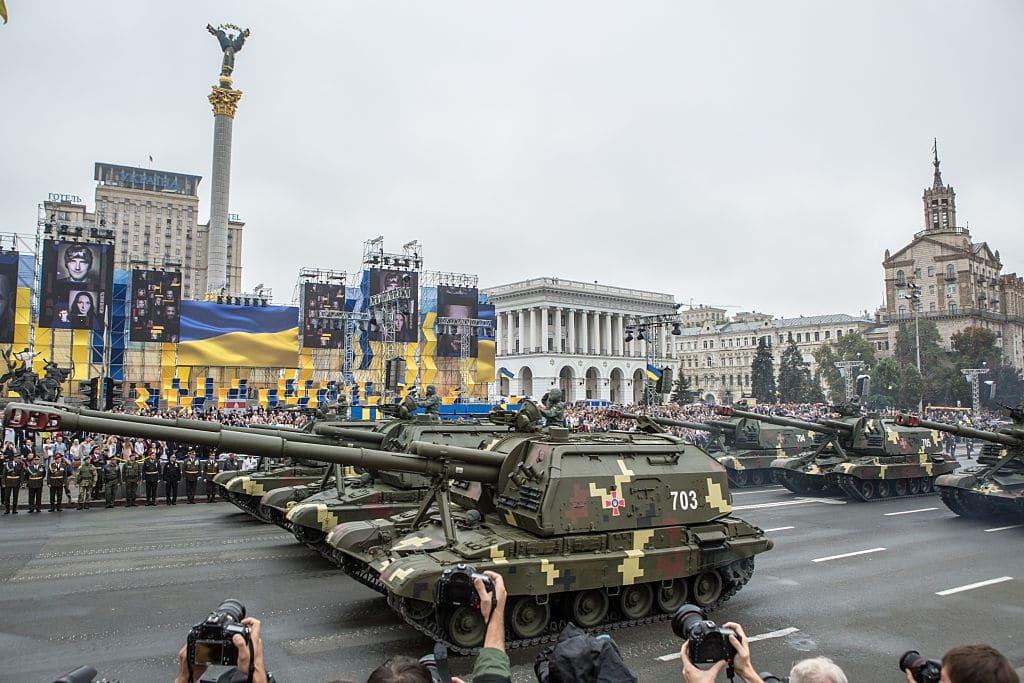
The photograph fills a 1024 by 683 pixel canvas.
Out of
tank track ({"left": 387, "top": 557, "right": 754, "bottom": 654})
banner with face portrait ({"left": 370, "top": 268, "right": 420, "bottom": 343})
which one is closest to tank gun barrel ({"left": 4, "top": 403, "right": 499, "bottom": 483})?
tank track ({"left": 387, "top": 557, "right": 754, "bottom": 654})

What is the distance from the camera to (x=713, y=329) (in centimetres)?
10738

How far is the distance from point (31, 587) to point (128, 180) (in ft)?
387

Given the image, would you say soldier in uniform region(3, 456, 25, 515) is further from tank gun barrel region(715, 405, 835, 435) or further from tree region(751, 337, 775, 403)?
tree region(751, 337, 775, 403)

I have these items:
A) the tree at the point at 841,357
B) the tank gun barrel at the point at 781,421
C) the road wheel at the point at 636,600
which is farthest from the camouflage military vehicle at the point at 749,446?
the tree at the point at 841,357

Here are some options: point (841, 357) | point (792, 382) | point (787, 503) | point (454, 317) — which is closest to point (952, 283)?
point (841, 357)

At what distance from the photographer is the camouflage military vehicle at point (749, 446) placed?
23.0m

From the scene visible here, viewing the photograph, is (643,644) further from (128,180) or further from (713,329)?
(128,180)

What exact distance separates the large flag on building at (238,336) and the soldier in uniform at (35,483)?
1970 cm

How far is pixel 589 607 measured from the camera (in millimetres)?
8891

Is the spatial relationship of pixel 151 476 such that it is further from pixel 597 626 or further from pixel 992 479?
pixel 992 479

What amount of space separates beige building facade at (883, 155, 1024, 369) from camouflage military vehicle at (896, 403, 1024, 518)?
56.6 m

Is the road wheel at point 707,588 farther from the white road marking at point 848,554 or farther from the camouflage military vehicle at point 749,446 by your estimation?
the camouflage military vehicle at point 749,446

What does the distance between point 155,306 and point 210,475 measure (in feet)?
57.3

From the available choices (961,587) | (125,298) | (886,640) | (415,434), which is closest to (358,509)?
(415,434)
